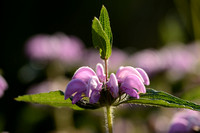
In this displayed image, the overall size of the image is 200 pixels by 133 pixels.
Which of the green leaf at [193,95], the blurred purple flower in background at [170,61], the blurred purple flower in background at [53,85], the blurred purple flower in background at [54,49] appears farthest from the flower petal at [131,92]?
the blurred purple flower in background at [54,49]

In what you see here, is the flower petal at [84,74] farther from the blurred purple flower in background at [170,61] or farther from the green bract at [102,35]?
the blurred purple flower in background at [170,61]

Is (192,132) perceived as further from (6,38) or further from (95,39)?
(6,38)

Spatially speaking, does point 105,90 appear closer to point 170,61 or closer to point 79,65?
point 170,61

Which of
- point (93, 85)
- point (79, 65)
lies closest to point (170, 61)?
point (79, 65)

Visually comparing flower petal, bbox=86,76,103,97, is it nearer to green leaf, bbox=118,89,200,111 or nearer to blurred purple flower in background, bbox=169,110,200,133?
green leaf, bbox=118,89,200,111

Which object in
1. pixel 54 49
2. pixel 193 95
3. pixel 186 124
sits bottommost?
pixel 186 124

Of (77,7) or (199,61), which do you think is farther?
(77,7)

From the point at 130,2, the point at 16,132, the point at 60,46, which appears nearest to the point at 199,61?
the point at 60,46
